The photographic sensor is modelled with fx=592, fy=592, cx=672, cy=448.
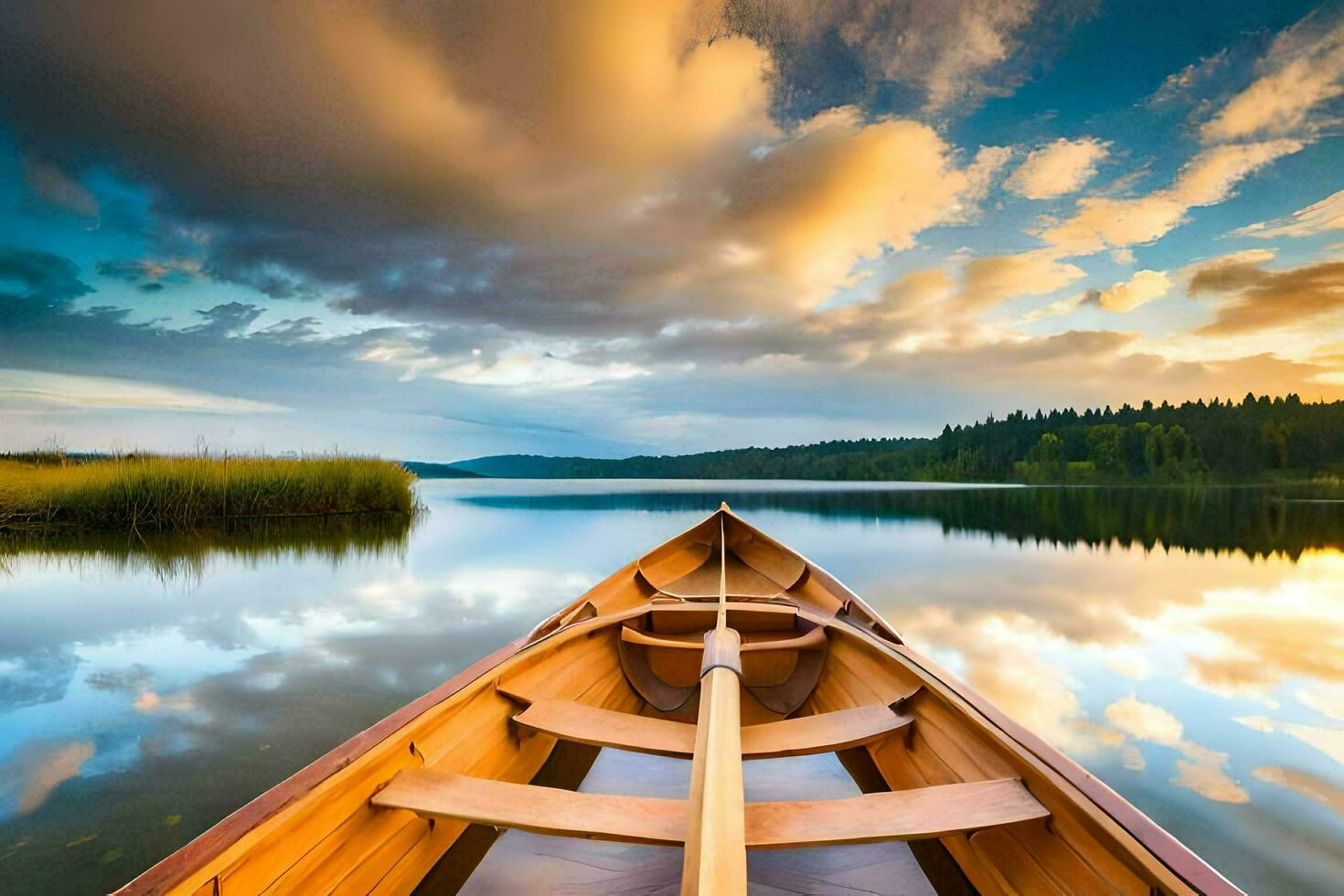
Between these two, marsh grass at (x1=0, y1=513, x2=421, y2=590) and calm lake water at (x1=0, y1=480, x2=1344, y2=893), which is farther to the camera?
marsh grass at (x1=0, y1=513, x2=421, y2=590)

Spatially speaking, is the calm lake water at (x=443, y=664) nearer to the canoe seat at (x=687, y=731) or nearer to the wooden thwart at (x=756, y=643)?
the canoe seat at (x=687, y=731)

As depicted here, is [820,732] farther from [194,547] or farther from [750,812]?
[194,547]

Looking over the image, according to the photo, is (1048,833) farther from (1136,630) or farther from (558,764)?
(1136,630)

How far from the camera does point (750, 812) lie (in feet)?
5.77

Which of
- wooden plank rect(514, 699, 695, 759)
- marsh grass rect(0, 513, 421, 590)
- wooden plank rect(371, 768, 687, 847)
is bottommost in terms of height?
marsh grass rect(0, 513, 421, 590)

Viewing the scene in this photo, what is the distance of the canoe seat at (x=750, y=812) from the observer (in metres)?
1.63

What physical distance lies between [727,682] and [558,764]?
1.27 meters

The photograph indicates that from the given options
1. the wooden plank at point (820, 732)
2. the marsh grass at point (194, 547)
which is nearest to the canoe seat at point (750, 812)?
the wooden plank at point (820, 732)

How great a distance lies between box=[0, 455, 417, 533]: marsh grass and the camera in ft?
43.0

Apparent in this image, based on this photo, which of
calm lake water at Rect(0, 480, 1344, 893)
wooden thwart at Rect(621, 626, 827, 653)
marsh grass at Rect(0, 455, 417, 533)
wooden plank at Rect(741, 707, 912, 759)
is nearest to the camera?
wooden plank at Rect(741, 707, 912, 759)

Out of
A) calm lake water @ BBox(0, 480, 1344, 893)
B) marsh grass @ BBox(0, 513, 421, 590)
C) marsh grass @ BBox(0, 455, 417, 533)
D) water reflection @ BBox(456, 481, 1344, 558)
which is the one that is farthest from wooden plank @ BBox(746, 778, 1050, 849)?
water reflection @ BBox(456, 481, 1344, 558)

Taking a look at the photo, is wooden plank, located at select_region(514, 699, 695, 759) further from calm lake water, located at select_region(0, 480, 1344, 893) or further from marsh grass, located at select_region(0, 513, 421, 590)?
marsh grass, located at select_region(0, 513, 421, 590)

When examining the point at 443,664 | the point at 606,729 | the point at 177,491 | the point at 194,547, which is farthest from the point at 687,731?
the point at 177,491

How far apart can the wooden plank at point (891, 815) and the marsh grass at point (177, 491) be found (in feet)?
55.0
